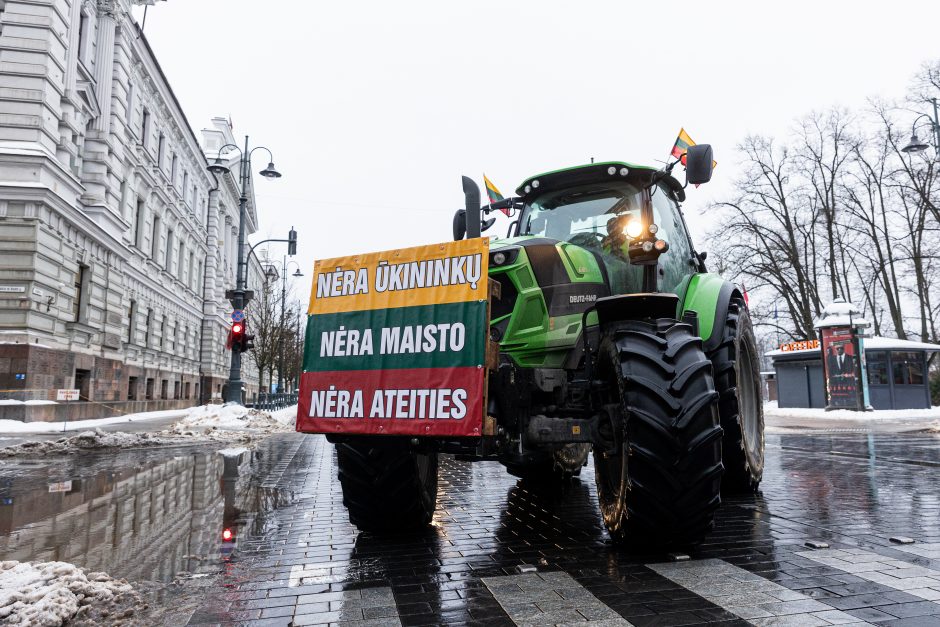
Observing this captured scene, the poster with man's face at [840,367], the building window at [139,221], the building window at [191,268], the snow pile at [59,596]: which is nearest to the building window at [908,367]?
the poster with man's face at [840,367]

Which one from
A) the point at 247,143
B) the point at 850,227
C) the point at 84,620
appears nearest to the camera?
the point at 84,620

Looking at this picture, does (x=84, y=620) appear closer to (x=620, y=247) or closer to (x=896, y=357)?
(x=620, y=247)

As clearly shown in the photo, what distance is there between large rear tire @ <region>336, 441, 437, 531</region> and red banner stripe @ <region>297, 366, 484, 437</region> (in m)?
0.28

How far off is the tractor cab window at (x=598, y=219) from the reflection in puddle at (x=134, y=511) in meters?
3.63

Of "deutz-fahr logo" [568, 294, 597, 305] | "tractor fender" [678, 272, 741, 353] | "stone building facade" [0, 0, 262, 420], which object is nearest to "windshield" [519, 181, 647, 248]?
"deutz-fahr logo" [568, 294, 597, 305]

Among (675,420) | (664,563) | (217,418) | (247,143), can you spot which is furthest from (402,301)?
(247,143)

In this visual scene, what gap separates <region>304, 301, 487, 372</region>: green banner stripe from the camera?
4.46 m

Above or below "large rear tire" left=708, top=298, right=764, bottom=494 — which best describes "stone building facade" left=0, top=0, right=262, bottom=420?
above

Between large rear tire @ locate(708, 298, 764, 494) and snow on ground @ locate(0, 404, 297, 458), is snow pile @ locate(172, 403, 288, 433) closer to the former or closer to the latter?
snow on ground @ locate(0, 404, 297, 458)

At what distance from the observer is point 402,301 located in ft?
15.8

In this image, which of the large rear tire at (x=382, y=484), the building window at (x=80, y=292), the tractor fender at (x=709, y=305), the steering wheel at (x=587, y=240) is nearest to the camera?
the large rear tire at (x=382, y=484)

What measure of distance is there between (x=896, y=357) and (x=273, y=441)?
23909 mm

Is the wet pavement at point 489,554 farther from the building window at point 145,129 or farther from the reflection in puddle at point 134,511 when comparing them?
the building window at point 145,129

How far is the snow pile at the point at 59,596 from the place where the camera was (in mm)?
3178
